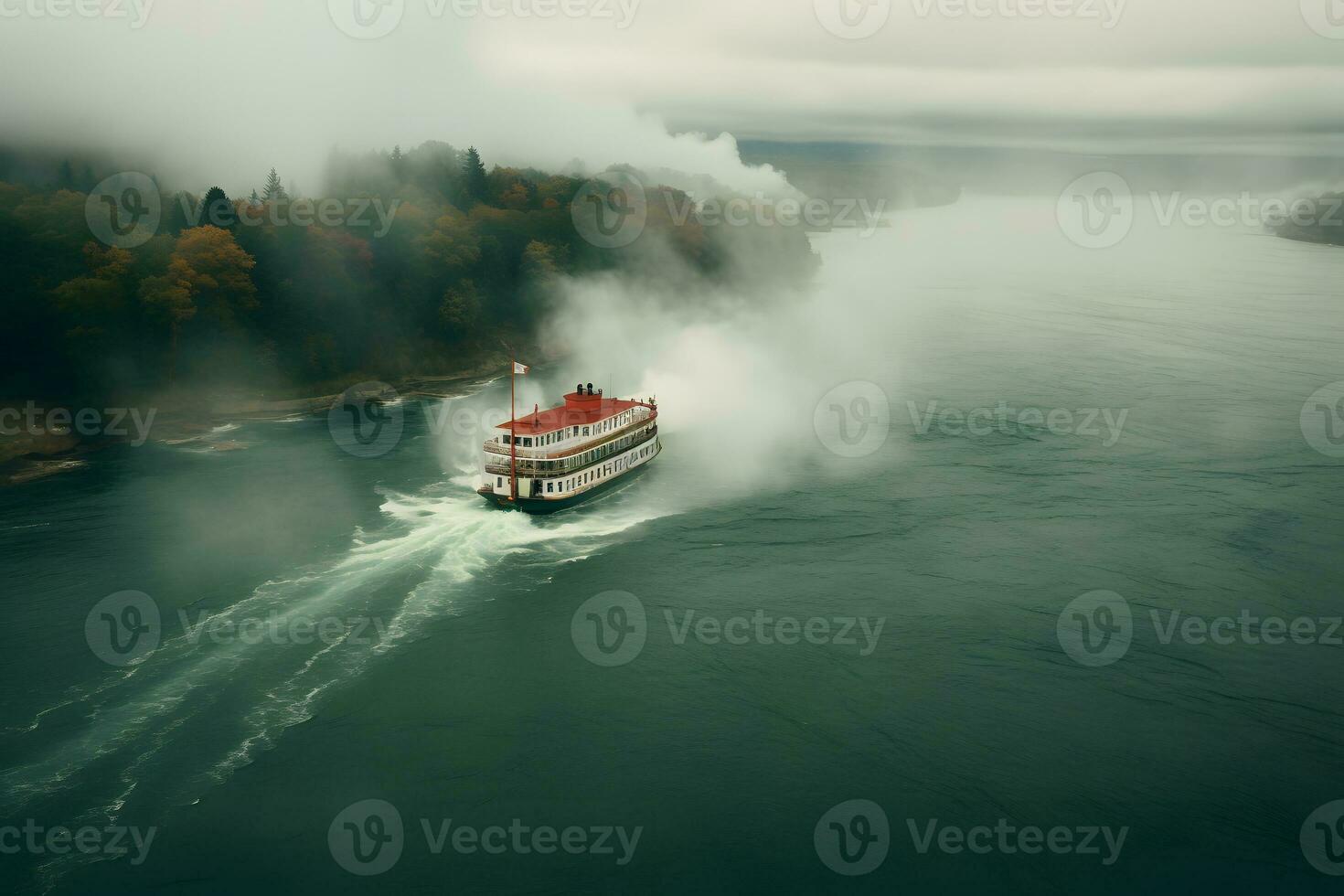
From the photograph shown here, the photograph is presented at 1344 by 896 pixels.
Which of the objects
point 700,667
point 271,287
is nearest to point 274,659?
point 700,667

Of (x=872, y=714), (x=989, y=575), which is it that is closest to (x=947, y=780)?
(x=872, y=714)

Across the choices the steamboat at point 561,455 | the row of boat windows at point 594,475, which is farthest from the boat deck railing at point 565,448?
the row of boat windows at point 594,475

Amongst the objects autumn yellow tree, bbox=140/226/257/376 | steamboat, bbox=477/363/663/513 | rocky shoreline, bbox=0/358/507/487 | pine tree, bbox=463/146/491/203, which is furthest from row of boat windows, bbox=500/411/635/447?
pine tree, bbox=463/146/491/203

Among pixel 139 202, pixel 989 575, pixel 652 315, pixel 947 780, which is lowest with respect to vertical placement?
pixel 947 780

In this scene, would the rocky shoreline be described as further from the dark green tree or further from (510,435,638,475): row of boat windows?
(510,435,638,475): row of boat windows

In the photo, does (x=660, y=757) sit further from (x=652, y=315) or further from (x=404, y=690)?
(x=652, y=315)

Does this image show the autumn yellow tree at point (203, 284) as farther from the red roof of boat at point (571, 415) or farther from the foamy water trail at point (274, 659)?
the red roof of boat at point (571, 415)
